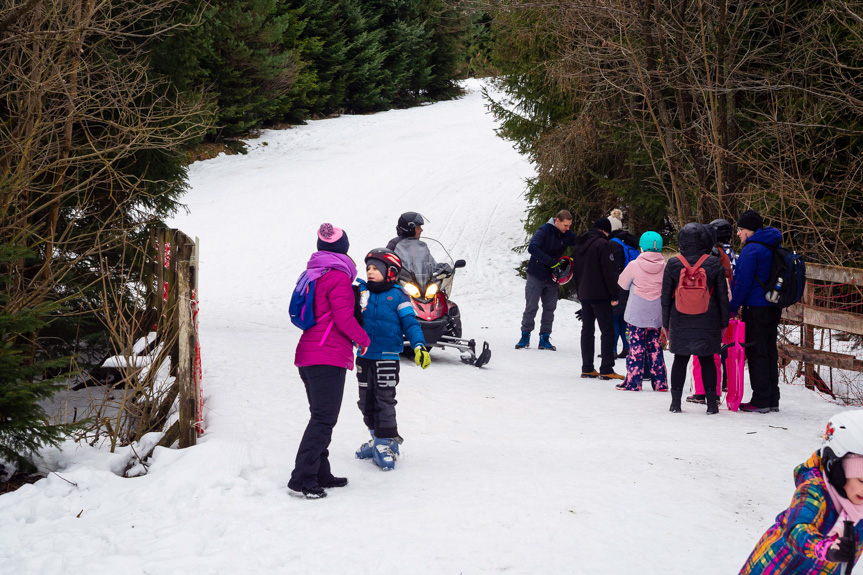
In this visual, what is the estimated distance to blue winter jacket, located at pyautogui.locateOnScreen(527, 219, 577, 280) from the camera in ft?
37.3

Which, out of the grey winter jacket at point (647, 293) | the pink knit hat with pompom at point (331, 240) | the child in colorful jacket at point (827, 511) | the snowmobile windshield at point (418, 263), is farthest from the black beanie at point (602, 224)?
the child in colorful jacket at point (827, 511)

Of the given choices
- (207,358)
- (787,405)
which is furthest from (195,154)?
(787,405)

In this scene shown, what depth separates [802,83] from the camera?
10953 millimetres

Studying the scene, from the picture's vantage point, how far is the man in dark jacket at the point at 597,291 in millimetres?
9594

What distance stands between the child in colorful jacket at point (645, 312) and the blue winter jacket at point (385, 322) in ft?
12.3

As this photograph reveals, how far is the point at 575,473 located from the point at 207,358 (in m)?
5.06

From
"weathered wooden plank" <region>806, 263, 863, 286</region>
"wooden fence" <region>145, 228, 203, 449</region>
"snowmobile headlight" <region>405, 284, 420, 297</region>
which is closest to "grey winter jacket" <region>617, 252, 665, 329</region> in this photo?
"weathered wooden plank" <region>806, 263, 863, 286</region>

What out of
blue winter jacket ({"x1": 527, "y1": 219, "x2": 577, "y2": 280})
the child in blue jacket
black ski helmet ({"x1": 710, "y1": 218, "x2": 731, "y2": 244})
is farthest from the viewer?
blue winter jacket ({"x1": 527, "y1": 219, "x2": 577, "y2": 280})

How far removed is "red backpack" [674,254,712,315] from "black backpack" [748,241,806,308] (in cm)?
61

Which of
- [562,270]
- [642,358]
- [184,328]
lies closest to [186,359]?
[184,328]

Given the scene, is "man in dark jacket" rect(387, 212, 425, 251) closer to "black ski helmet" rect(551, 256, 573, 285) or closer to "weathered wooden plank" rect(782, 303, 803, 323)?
"black ski helmet" rect(551, 256, 573, 285)

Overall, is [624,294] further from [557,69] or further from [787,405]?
[557,69]

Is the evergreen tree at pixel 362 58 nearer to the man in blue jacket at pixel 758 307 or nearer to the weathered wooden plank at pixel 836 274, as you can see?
the weathered wooden plank at pixel 836 274

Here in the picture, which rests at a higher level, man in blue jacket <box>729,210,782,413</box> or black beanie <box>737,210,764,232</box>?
black beanie <box>737,210,764,232</box>
